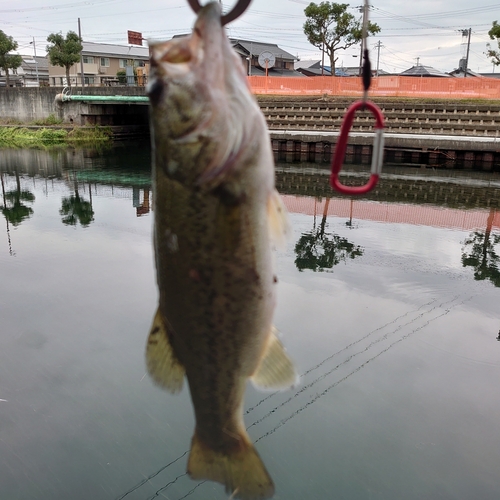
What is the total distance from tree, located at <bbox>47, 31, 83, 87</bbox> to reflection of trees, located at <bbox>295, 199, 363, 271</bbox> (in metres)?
32.1

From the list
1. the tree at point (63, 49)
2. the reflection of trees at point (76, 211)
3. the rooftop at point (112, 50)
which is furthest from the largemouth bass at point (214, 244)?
the rooftop at point (112, 50)

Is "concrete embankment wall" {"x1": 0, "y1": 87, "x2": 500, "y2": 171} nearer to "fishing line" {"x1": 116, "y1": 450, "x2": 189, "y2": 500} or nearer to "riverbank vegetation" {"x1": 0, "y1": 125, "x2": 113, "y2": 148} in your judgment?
"riverbank vegetation" {"x1": 0, "y1": 125, "x2": 113, "y2": 148}

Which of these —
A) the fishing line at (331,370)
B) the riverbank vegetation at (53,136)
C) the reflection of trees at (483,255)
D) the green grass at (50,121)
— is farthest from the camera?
the green grass at (50,121)

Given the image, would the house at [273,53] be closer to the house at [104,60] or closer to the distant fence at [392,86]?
the house at [104,60]

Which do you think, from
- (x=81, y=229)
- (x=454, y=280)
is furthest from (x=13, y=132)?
(x=454, y=280)

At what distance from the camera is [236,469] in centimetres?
196

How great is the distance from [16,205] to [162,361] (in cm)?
1568

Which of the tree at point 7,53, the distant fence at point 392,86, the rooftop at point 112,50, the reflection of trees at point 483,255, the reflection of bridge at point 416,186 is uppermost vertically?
the rooftop at point 112,50

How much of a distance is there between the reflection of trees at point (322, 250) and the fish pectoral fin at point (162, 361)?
8442 millimetres

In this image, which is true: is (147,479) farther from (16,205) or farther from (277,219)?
(16,205)

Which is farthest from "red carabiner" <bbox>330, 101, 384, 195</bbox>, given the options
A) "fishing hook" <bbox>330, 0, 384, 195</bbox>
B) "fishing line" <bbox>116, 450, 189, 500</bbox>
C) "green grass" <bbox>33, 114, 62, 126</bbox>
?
"green grass" <bbox>33, 114, 62, 126</bbox>

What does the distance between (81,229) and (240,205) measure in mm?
12365

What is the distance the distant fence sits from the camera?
25.8 m

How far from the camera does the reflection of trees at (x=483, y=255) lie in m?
10.3
